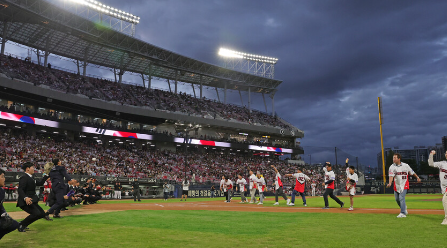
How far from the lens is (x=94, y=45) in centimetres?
5294

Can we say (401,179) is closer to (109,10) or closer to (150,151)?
(150,151)

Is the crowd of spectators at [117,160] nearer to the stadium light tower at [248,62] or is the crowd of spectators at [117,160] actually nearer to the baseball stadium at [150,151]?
the baseball stadium at [150,151]

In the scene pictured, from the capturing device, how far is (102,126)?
4919 centimetres

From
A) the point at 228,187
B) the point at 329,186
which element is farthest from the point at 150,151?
the point at 329,186

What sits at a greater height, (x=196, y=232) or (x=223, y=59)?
(x=223, y=59)

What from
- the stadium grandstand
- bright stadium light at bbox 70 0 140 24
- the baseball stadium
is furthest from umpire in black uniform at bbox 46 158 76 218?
bright stadium light at bbox 70 0 140 24

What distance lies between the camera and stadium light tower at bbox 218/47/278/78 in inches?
2856

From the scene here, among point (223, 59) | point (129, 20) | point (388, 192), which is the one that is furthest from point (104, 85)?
point (388, 192)

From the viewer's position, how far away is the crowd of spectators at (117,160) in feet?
120

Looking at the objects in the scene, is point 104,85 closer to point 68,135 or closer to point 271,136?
point 68,135

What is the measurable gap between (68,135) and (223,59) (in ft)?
120

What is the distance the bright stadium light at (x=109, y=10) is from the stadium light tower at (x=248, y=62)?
20088 mm

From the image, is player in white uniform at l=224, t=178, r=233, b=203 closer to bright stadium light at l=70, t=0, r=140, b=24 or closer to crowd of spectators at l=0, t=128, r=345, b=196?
crowd of spectators at l=0, t=128, r=345, b=196

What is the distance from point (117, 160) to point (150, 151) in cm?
905
